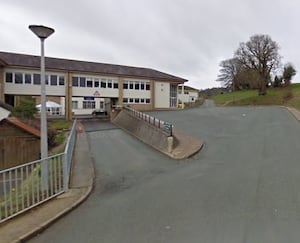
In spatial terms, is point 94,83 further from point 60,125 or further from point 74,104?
point 74,104

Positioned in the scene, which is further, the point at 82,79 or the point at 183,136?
the point at 82,79

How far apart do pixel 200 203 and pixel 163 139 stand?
329 inches

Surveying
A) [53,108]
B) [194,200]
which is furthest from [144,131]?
[53,108]

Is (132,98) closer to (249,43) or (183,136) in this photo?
(183,136)

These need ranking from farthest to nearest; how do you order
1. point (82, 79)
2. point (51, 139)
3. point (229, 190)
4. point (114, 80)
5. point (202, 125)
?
point (114, 80) → point (82, 79) → point (202, 125) → point (51, 139) → point (229, 190)

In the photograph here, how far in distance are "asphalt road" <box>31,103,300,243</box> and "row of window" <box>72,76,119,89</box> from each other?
73.5ft

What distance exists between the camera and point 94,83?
34.5 metres

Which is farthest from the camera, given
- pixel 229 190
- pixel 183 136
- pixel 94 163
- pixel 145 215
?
pixel 183 136

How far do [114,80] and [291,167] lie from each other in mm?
28940

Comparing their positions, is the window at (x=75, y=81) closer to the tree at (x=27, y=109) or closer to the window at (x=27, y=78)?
the window at (x=27, y=78)

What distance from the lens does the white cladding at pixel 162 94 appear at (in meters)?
39.5

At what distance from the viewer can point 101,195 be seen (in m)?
7.55

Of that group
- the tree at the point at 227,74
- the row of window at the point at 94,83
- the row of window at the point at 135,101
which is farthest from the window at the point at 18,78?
the tree at the point at 227,74

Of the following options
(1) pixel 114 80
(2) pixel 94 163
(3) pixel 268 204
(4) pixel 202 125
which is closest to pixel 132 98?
(1) pixel 114 80
